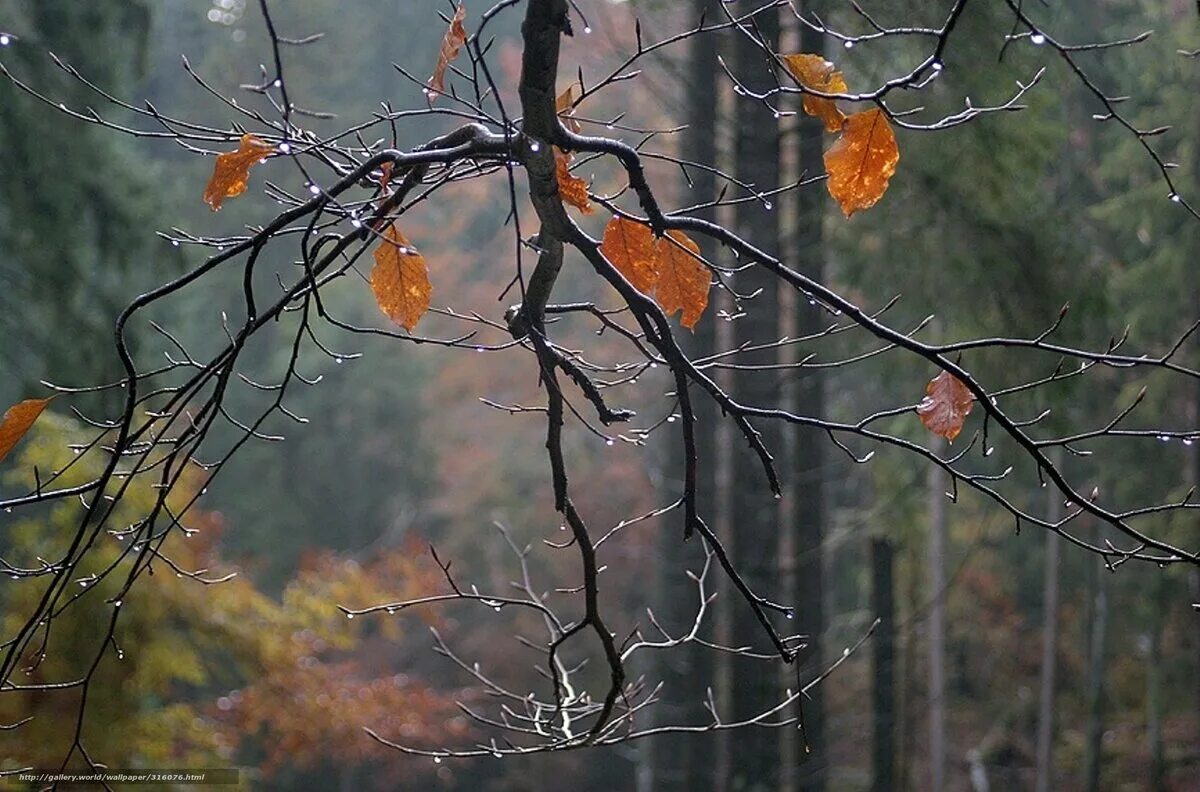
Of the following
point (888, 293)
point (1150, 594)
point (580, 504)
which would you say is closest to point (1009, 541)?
point (1150, 594)

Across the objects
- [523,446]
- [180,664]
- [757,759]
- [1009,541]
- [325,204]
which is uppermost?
[523,446]

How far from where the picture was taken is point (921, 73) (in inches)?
45.6

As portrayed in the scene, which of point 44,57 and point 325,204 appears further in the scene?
point 44,57

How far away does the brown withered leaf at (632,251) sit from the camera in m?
1.54

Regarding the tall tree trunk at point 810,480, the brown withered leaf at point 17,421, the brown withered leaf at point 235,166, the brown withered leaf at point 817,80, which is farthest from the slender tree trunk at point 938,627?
the brown withered leaf at point 17,421

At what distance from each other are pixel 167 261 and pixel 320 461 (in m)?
7.76

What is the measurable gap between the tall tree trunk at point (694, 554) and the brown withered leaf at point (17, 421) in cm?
395

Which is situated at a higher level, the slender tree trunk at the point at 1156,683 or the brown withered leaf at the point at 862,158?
the brown withered leaf at the point at 862,158

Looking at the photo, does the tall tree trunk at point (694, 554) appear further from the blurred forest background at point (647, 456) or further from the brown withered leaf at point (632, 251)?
the brown withered leaf at point (632, 251)

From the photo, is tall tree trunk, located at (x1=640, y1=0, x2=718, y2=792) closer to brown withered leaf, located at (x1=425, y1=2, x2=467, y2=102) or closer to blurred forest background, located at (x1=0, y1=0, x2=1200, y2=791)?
blurred forest background, located at (x1=0, y1=0, x2=1200, y2=791)

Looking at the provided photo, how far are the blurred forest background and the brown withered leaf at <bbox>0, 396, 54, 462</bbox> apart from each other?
0.37 m

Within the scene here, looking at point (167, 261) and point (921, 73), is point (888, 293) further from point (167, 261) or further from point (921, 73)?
point (921, 73)

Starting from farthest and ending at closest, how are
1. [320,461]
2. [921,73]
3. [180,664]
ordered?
1. [320,461]
2. [180,664]
3. [921,73]

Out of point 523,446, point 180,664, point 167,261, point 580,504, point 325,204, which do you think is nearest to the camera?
point 325,204
